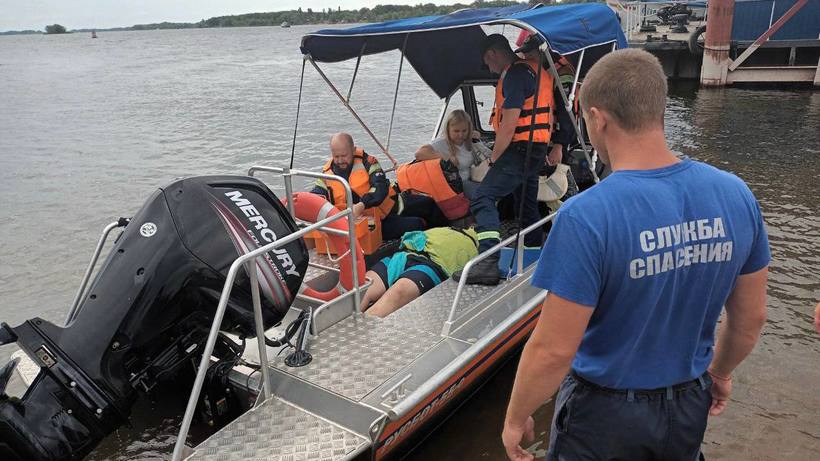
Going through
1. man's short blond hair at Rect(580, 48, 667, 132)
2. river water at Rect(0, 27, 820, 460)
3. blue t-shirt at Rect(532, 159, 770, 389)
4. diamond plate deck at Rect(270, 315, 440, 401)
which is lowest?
river water at Rect(0, 27, 820, 460)

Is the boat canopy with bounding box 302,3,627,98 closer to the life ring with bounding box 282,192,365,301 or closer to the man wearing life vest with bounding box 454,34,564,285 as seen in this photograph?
the man wearing life vest with bounding box 454,34,564,285

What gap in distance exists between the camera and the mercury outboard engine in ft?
7.63

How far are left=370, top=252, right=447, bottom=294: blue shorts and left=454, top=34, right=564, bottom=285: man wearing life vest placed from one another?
0.25 meters

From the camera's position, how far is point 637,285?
4.77 ft

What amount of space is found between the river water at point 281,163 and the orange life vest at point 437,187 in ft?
5.23

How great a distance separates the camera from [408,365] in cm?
292

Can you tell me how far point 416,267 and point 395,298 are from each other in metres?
0.31

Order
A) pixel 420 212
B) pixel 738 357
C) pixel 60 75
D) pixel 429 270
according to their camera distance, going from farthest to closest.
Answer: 1. pixel 60 75
2. pixel 420 212
3. pixel 429 270
4. pixel 738 357

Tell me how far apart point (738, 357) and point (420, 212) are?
3.62 meters

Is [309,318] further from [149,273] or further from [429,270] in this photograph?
[429,270]

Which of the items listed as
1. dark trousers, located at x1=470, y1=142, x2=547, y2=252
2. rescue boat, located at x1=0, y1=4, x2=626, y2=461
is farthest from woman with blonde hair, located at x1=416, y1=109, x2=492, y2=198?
rescue boat, located at x1=0, y1=4, x2=626, y2=461

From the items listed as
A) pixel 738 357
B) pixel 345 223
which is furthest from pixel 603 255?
pixel 345 223

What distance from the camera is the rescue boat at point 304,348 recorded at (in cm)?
243

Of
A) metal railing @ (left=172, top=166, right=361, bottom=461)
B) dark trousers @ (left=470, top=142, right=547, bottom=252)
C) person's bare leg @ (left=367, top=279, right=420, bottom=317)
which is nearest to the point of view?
metal railing @ (left=172, top=166, right=361, bottom=461)
